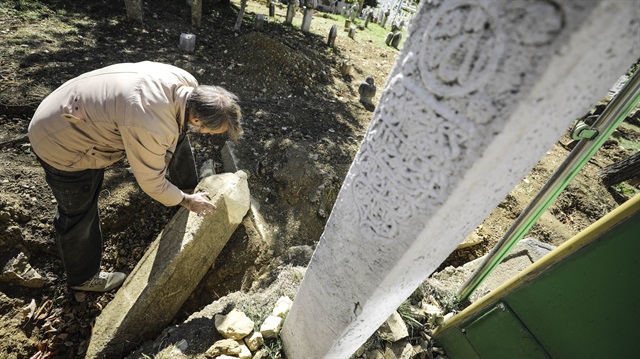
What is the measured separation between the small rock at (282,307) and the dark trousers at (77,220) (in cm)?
162

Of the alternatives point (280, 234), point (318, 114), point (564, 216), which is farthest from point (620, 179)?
A: point (280, 234)

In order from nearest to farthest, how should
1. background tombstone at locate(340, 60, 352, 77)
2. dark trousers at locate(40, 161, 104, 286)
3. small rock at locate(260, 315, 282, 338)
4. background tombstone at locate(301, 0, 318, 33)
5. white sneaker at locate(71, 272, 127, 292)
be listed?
small rock at locate(260, 315, 282, 338), dark trousers at locate(40, 161, 104, 286), white sneaker at locate(71, 272, 127, 292), background tombstone at locate(340, 60, 352, 77), background tombstone at locate(301, 0, 318, 33)

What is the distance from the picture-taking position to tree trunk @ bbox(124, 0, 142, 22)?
596 cm

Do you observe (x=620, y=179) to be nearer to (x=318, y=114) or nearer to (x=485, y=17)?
(x=318, y=114)

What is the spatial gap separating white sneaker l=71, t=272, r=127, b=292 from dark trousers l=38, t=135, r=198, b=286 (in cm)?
5

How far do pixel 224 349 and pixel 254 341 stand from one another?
18 centimetres

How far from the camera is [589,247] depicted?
122 centimetres

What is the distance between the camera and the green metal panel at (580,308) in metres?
1.15

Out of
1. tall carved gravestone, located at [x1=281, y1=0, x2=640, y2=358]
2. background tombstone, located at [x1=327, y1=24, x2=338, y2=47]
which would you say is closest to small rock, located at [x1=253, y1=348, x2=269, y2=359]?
tall carved gravestone, located at [x1=281, y1=0, x2=640, y2=358]

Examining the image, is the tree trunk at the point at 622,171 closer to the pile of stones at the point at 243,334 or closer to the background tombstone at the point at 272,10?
the pile of stones at the point at 243,334

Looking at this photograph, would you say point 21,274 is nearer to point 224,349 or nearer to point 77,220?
point 77,220

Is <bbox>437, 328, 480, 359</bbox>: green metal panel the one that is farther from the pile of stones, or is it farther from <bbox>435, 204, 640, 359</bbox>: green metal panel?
the pile of stones

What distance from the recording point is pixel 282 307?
6.66ft

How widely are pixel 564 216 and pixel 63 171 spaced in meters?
5.63
